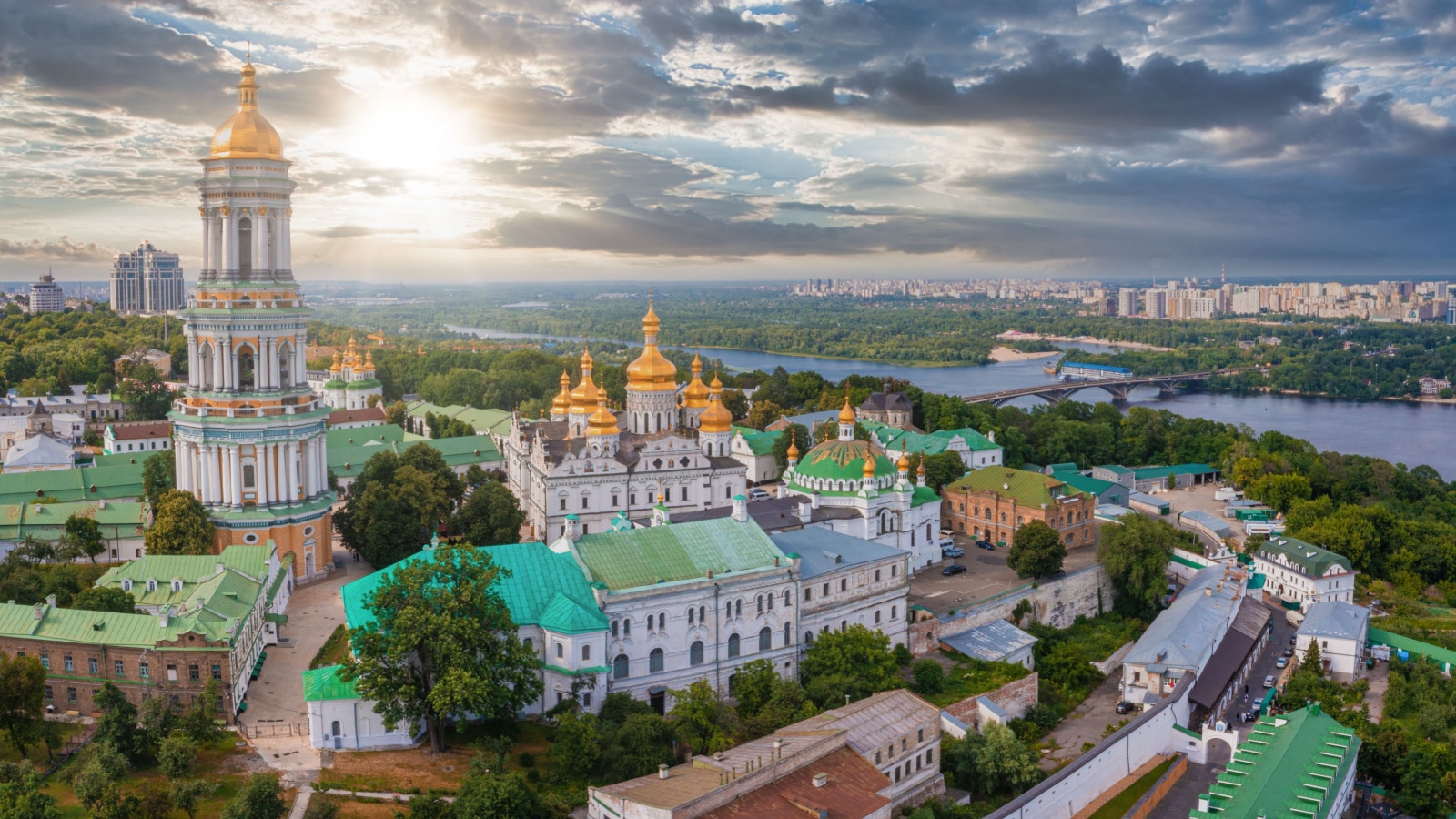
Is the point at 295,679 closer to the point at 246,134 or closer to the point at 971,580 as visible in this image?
the point at 246,134

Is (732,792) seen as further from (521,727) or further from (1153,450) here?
(1153,450)

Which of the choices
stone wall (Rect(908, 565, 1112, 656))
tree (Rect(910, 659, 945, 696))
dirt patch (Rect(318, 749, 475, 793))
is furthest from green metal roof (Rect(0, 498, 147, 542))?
stone wall (Rect(908, 565, 1112, 656))

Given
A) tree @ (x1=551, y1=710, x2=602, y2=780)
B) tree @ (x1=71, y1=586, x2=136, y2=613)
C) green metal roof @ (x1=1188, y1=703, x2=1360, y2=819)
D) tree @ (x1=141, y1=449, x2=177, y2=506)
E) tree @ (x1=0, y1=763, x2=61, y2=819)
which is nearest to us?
tree @ (x1=0, y1=763, x2=61, y2=819)

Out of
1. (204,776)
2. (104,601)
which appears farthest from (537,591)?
(104,601)

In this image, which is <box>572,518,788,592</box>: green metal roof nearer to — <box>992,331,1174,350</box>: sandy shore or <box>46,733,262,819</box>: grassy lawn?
<box>46,733,262,819</box>: grassy lawn

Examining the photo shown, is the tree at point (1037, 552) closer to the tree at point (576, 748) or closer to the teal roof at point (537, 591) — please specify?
the teal roof at point (537, 591)

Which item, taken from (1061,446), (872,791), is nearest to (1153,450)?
(1061,446)
